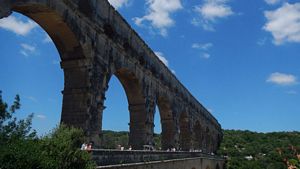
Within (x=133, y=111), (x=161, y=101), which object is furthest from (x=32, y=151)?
(x=161, y=101)

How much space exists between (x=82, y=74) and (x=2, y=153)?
682 cm

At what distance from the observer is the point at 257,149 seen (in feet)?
201

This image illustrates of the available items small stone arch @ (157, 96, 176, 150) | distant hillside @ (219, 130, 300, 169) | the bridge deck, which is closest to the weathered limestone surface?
the bridge deck

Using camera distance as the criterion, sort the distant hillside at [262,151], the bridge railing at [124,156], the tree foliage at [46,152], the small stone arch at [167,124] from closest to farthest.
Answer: the tree foliage at [46,152], the bridge railing at [124,156], the small stone arch at [167,124], the distant hillside at [262,151]

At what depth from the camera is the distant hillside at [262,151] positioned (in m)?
42.6

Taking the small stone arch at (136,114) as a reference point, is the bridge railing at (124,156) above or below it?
below

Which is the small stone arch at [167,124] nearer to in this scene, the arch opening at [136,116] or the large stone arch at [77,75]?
the arch opening at [136,116]

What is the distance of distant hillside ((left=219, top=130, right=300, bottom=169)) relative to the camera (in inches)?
1677

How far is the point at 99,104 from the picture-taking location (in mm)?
14016

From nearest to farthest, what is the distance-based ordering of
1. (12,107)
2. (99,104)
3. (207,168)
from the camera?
(12,107)
(99,104)
(207,168)

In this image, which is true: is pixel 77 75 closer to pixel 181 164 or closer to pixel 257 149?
pixel 181 164

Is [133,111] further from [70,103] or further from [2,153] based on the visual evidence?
[2,153]

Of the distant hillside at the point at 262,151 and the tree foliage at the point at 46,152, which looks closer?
the tree foliage at the point at 46,152

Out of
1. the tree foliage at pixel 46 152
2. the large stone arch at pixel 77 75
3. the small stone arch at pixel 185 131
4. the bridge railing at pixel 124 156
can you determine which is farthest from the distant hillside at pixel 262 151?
the tree foliage at pixel 46 152
